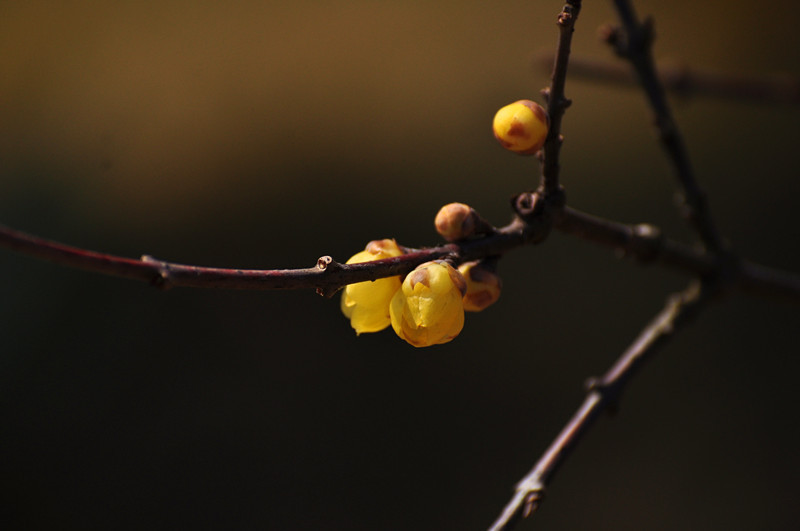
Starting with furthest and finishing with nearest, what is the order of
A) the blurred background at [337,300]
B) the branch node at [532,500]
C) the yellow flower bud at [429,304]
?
1. the blurred background at [337,300]
2. the branch node at [532,500]
3. the yellow flower bud at [429,304]

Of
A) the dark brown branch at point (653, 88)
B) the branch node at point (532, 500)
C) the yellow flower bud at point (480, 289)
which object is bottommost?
the branch node at point (532, 500)

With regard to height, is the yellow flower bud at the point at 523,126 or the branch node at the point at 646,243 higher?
the branch node at the point at 646,243

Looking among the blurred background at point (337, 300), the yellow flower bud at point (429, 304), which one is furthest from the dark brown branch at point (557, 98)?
the blurred background at point (337, 300)

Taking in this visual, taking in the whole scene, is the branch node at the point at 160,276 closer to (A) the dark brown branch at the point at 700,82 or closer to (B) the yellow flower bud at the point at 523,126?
(B) the yellow flower bud at the point at 523,126

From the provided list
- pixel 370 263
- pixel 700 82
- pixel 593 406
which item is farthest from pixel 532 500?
pixel 700 82

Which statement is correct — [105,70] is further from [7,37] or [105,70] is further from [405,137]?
[405,137]

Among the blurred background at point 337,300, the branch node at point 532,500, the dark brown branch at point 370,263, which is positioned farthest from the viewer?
the blurred background at point 337,300
